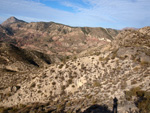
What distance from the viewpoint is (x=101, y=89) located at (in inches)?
635

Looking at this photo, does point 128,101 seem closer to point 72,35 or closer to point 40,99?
point 40,99

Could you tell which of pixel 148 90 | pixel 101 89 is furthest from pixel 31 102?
pixel 148 90

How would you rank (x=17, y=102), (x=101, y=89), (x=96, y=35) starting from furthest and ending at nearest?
(x=96, y=35) < (x=17, y=102) < (x=101, y=89)

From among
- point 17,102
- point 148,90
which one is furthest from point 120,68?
point 17,102

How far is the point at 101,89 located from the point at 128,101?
4.38 metres

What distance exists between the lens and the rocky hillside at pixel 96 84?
1329 centimetres

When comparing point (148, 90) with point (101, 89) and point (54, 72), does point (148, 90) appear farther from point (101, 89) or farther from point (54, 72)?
point (54, 72)

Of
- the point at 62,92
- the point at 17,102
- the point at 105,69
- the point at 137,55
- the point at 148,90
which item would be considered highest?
the point at 137,55

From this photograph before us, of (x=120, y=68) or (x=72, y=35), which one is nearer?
(x=120, y=68)

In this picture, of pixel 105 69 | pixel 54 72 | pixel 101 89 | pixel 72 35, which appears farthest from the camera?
pixel 72 35

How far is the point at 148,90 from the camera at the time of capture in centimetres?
1230

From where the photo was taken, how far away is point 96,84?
57.9ft

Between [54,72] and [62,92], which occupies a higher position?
[54,72]

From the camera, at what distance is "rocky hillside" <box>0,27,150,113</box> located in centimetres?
1329
